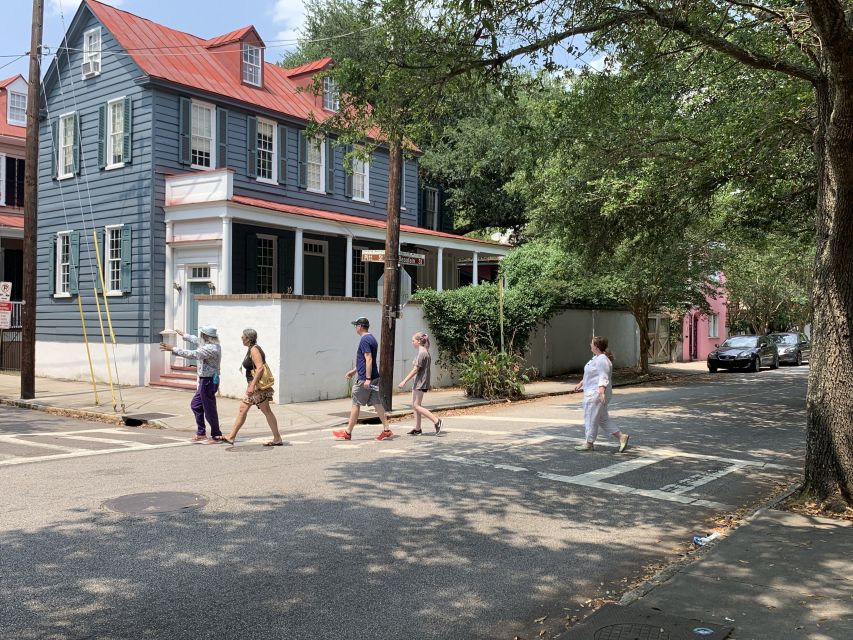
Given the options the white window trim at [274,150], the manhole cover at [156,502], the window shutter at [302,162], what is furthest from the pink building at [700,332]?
the manhole cover at [156,502]

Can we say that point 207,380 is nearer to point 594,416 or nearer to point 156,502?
point 156,502

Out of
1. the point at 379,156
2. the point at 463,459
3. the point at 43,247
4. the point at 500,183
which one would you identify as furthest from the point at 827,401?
the point at 500,183

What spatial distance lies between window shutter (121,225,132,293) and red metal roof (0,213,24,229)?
692cm

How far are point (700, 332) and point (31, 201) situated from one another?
33.2 m

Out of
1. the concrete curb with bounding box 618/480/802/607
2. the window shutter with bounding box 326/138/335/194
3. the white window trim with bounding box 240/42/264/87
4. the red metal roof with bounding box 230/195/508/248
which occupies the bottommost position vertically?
the concrete curb with bounding box 618/480/802/607

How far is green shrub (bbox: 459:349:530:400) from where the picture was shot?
699 inches

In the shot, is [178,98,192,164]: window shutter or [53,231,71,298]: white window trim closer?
[178,98,192,164]: window shutter

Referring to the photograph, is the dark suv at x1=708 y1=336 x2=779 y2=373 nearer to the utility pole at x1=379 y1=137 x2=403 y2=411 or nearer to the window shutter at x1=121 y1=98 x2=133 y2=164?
the utility pole at x1=379 y1=137 x2=403 y2=411

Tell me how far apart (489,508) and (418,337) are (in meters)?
5.38

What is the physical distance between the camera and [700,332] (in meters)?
39.6

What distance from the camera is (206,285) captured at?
63.8 ft

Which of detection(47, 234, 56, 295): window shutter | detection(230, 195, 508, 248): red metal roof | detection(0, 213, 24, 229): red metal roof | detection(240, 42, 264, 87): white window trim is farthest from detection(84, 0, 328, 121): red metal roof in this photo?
detection(0, 213, 24, 229): red metal roof

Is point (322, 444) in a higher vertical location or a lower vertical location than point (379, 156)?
lower

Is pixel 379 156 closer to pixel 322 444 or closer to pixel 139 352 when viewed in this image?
pixel 139 352
